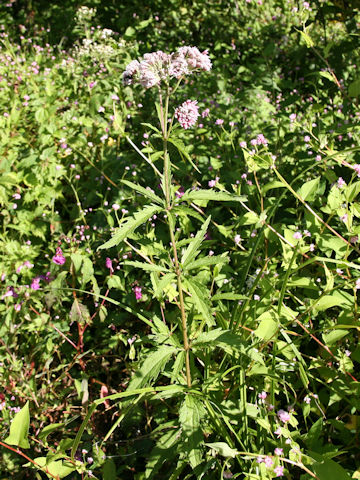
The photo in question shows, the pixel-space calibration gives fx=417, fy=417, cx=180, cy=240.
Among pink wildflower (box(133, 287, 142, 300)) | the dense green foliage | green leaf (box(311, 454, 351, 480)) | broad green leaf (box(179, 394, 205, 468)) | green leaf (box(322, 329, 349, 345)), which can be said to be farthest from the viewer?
pink wildflower (box(133, 287, 142, 300))

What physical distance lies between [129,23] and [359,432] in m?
4.71

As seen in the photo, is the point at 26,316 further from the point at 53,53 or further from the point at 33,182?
the point at 53,53

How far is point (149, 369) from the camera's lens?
4.42 ft

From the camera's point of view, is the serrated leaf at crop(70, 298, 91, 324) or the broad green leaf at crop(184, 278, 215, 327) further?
the serrated leaf at crop(70, 298, 91, 324)

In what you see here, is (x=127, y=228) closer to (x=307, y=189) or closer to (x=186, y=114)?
(x=186, y=114)

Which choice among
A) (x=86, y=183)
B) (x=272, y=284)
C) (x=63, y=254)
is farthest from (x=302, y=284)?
(x=86, y=183)

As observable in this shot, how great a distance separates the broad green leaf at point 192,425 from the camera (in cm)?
134

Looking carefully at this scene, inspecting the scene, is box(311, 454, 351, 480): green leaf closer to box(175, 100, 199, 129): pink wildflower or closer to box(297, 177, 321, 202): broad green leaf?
box(297, 177, 321, 202): broad green leaf

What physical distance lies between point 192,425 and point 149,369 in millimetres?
228

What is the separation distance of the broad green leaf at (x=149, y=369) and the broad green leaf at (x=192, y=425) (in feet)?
0.51

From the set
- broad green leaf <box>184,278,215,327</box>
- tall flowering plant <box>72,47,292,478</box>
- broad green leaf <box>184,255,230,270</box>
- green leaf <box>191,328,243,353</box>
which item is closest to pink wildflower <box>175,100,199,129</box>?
tall flowering plant <box>72,47,292,478</box>

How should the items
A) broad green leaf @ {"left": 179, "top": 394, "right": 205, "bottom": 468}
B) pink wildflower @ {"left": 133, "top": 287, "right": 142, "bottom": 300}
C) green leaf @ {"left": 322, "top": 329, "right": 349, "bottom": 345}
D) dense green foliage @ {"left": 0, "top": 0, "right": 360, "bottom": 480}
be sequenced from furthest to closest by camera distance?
pink wildflower @ {"left": 133, "top": 287, "right": 142, "bottom": 300} → green leaf @ {"left": 322, "top": 329, "right": 349, "bottom": 345} → dense green foliage @ {"left": 0, "top": 0, "right": 360, "bottom": 480} → broad green leaf @ {"left": 179, "top": 394, "right": 205, "bottom": 468}

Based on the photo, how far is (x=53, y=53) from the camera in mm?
4770

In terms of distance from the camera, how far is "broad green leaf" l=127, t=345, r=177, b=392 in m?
1.32
